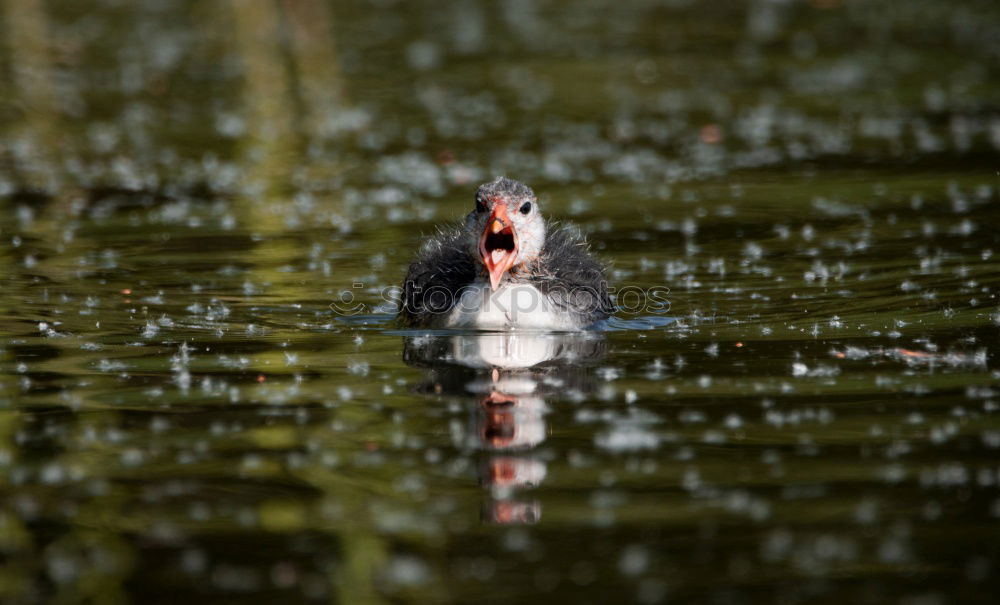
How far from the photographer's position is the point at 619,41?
24578mm

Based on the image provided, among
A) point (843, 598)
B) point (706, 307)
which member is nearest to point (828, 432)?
point (843, 598)

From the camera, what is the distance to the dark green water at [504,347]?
5648mm

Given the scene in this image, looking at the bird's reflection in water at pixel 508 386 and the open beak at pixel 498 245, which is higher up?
the open beak at pixel 498 245

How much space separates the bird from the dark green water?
23cm

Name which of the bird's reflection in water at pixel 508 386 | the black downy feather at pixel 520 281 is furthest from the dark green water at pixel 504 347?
the black downy feather at pixel 520 281

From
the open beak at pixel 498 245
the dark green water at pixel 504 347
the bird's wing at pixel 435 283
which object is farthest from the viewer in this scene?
the bird's wing at pixel 435 283

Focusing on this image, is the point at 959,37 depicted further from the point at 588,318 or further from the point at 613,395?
the point at 613,395

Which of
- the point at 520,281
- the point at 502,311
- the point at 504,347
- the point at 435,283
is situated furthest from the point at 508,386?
the point at 435,283

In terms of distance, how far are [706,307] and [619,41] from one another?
1492cm

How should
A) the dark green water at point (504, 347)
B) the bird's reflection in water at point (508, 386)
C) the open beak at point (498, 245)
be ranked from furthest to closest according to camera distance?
the open beak at point (498, 245), the bird's reflection in water at point (508, 386), the dark green water at point (504, 347)

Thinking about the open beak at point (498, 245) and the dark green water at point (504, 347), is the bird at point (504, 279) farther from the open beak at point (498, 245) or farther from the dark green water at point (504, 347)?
the dark green water at point (504, 347)

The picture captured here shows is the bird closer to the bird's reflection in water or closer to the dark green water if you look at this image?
the bird's reflection in water

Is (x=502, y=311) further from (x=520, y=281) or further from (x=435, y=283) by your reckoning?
(x=435, y=283)

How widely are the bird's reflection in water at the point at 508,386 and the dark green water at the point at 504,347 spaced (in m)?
0.03
